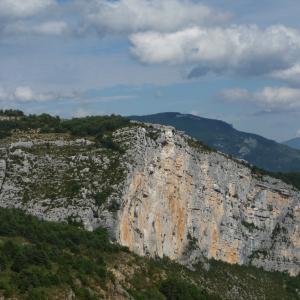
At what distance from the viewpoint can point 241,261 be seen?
121 m

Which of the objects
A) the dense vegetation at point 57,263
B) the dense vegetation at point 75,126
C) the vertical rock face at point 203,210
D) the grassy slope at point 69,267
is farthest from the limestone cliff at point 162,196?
the dense vegetation at point 57,263

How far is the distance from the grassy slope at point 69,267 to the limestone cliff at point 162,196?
7.52m

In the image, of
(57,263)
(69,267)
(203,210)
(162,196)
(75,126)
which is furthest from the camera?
(203,210)

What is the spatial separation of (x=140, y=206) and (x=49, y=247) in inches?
1309

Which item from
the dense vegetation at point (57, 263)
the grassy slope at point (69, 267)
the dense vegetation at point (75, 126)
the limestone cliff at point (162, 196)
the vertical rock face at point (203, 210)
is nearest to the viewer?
the dense vegetation at point (57, 263)

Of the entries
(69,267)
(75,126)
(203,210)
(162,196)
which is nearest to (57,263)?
(69,267)

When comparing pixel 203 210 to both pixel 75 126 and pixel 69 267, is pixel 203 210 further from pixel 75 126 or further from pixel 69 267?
pixel 69 267

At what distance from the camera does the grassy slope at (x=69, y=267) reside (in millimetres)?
52344

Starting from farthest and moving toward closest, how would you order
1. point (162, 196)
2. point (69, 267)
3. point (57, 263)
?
point (162, 196)
point (57, 263)
point (69, 267)

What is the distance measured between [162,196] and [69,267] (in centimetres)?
4358

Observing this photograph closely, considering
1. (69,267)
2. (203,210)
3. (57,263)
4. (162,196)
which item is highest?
(162,196)

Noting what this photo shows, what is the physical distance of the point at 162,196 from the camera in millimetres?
101062

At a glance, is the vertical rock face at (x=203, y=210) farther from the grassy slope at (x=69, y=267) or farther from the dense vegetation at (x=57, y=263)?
the dense vegetation at (x=57, y=263)

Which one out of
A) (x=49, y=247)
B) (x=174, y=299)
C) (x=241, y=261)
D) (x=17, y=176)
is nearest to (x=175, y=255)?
(x=241, y=261)
